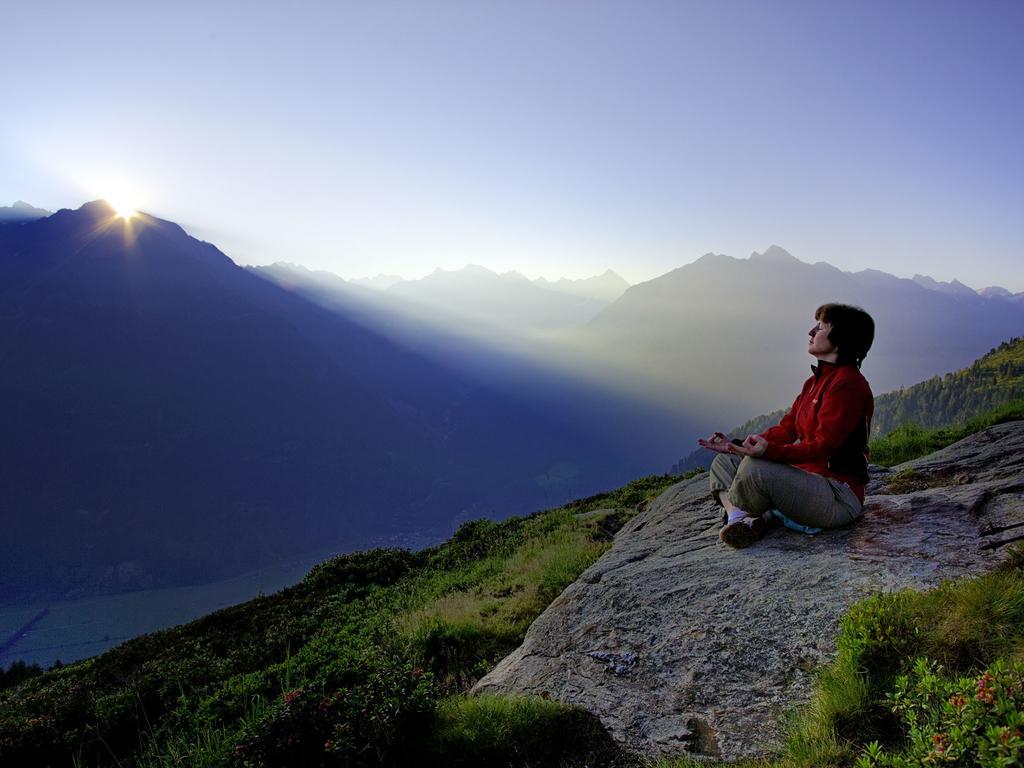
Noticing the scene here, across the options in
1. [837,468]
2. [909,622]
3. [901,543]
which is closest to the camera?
[909,622]

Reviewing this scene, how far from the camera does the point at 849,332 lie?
6863mm

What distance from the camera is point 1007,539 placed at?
214 inches

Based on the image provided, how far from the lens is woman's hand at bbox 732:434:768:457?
6.66 metres

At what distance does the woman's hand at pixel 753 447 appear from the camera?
666 centimetres

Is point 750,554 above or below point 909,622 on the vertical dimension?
below

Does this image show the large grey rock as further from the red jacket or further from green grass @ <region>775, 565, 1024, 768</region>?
the red jacket

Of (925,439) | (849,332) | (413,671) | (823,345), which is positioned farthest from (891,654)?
(925,439)

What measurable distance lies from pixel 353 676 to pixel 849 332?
7.64 metres

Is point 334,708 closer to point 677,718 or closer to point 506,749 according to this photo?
point 506,749

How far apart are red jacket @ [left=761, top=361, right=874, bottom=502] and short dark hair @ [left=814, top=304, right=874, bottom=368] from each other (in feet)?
0.69

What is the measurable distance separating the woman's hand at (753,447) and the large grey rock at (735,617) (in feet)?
4.34

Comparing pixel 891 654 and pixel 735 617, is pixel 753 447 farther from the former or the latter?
pixel 891 654

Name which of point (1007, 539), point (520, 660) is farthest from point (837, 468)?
point (520, 660)

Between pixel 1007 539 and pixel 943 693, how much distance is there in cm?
335
